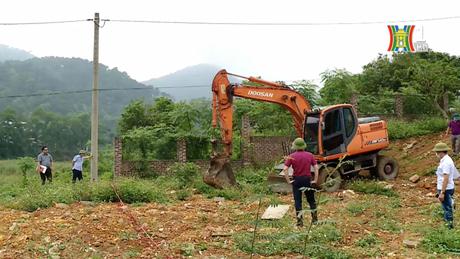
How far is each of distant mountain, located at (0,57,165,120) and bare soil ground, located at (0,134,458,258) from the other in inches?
2175

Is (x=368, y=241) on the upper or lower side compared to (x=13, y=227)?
upper

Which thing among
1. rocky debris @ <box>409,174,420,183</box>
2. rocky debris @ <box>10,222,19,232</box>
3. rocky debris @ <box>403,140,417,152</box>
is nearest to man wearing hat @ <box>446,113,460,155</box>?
rocky debris @ <box>409,174,420,183</box>

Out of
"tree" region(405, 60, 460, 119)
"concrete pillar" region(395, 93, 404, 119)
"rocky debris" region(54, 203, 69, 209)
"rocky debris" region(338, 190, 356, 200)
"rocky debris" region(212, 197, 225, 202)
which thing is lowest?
"rocky debris" region(212, 197, 225, 202)

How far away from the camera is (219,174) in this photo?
12.9 metres

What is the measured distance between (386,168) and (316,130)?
273cm

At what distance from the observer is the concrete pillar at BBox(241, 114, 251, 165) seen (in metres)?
19.3

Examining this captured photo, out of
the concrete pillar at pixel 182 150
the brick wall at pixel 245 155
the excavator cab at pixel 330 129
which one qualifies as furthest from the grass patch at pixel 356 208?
the concrete pillar at pixel 182 150

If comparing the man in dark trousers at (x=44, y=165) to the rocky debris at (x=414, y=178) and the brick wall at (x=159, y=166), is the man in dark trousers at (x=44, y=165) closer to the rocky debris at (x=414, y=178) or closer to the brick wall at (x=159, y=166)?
the brick wall at (x=159, y=166)

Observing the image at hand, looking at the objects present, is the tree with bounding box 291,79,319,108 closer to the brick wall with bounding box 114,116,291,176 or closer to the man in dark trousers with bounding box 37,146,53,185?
the brick wall with bounding box 114,116,291,176

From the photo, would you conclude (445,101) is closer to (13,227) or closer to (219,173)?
(219,173)

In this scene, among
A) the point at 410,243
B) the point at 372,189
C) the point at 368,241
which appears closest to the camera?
the point at 410,243

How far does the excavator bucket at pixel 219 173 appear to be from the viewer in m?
12.8

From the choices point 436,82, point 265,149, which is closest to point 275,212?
point 265,149

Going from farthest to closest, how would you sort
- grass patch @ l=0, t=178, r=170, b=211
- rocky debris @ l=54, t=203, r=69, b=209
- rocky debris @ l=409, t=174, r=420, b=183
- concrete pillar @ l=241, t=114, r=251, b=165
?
concrete pillar @ l=241, t=114, r=251, b=165 → rocky debris @ l=409, t=174, r=420, b=183 → grass patch @ l=0, t=178, r=170, b=211 → rocky debris @ l=54, t=203, r=69, b=209
